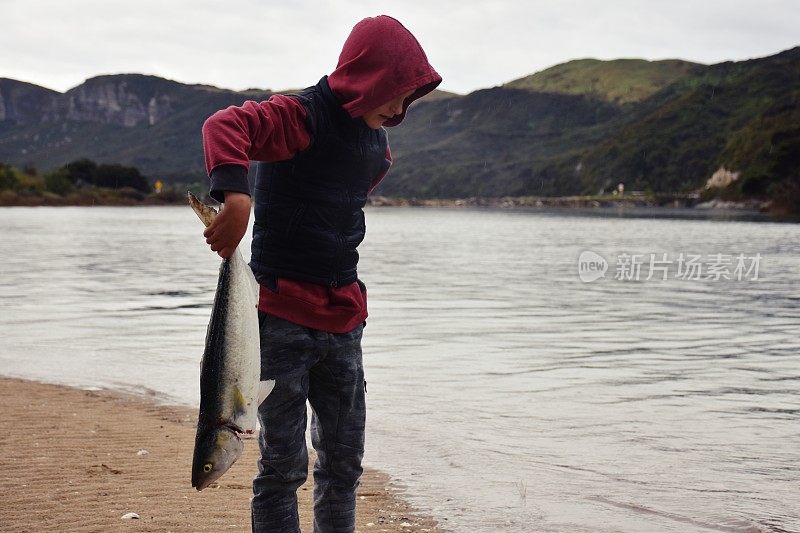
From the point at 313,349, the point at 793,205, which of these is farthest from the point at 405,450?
the point at 793,205

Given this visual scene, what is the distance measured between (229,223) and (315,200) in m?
0.76

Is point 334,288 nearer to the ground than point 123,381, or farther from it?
farther from it

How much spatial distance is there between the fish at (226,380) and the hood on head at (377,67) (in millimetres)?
889

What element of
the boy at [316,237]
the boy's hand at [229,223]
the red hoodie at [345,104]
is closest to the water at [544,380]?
the boy at [316,237]

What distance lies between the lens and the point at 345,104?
145 inches

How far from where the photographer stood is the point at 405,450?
7.71 m

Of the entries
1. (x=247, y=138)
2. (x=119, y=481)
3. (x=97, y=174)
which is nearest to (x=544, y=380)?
(x=119, y=481)

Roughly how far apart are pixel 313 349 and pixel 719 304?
18.8 m

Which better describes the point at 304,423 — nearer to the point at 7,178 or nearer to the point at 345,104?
the point at 345,104

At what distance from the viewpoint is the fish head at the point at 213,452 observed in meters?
3.12

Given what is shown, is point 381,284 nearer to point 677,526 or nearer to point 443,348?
point 443,348

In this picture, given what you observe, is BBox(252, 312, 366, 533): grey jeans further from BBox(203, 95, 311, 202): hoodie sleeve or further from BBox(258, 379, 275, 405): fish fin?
BBox(203, 95, 311, 202): hoodie sleeve

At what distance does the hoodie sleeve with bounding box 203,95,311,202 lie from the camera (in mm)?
3010

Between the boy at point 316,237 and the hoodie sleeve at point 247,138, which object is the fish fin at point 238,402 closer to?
the boy at point 316,237
